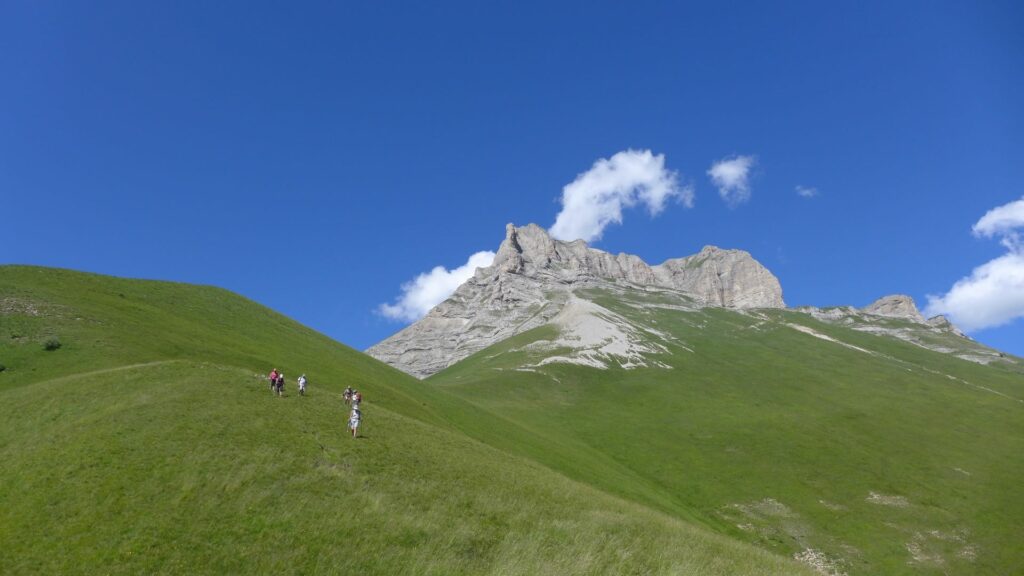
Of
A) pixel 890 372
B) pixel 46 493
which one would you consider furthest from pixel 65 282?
pixel 890 372

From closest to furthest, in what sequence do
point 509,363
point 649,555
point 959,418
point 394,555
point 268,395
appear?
point 394,555, point 649,555, point 268,395, point 959,418, point 509,363

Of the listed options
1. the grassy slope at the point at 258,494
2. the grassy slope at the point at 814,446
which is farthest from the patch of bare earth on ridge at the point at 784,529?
the grassy slope at the point at 258,494

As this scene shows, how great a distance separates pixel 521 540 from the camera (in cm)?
2688

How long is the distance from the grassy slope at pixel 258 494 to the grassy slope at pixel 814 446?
3476 centimetres

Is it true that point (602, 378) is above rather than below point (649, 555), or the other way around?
above

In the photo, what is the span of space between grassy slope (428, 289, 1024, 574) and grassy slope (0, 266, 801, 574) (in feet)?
114

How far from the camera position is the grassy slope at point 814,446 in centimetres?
7225

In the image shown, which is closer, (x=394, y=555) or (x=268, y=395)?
(x=394, y=555)

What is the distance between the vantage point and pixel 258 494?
25688 millimetres

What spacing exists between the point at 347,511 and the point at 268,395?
54.9 feet

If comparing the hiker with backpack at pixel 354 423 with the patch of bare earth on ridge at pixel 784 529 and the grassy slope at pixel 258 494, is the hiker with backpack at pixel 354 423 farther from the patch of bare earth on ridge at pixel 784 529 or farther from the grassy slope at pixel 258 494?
the patch of bare earth on ridge at pixel 784 529

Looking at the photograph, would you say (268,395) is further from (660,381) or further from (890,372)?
(890,372)

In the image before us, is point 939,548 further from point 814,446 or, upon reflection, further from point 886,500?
point 814,446

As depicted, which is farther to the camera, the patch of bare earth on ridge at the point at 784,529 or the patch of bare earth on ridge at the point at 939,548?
the patch of bare earth on ridge at the point at 939,548
